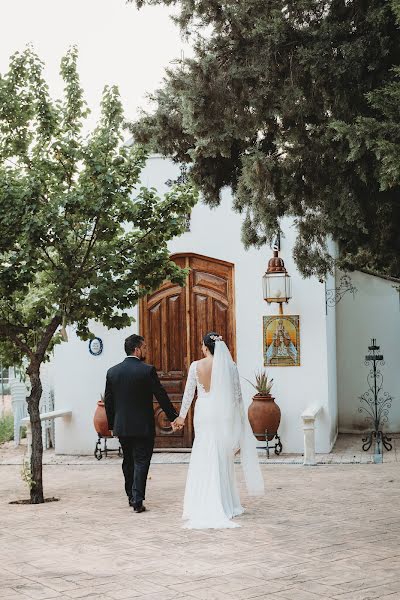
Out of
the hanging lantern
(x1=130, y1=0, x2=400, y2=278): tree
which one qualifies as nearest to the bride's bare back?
(x1=130, y1=0, x2=400, y2=278): tree

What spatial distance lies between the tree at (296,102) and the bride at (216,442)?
5.34 ft

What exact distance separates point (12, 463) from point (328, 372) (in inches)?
197

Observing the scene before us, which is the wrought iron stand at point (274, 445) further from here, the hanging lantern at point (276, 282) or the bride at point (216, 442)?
the bride at point (216, 442)

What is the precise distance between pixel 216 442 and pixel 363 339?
8.14 metres

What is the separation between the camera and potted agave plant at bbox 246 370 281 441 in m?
13.4

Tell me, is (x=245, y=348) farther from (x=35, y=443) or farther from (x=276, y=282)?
(x=35, y=443)

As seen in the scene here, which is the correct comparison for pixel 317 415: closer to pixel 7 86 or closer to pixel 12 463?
pixel 12 463

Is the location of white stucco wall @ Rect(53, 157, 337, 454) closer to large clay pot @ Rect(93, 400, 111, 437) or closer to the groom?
large clay pot @ Rect(93, 400, 111, 437)

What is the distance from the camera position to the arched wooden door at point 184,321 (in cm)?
1431

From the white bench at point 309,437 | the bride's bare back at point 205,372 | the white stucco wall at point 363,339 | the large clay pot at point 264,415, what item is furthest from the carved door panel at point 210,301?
the bride's bare back at point 205,372

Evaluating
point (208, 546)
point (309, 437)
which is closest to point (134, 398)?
point (208, 546)

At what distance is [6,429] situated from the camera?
1725cm

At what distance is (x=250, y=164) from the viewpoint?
7.77 metres

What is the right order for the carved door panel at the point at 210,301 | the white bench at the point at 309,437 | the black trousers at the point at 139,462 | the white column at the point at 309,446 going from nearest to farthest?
the black trousers at the point at 139,462 → the white bench at the point at 309,437 → the white column at the point at 309,446 → the carved door panel at the point at 210,301
